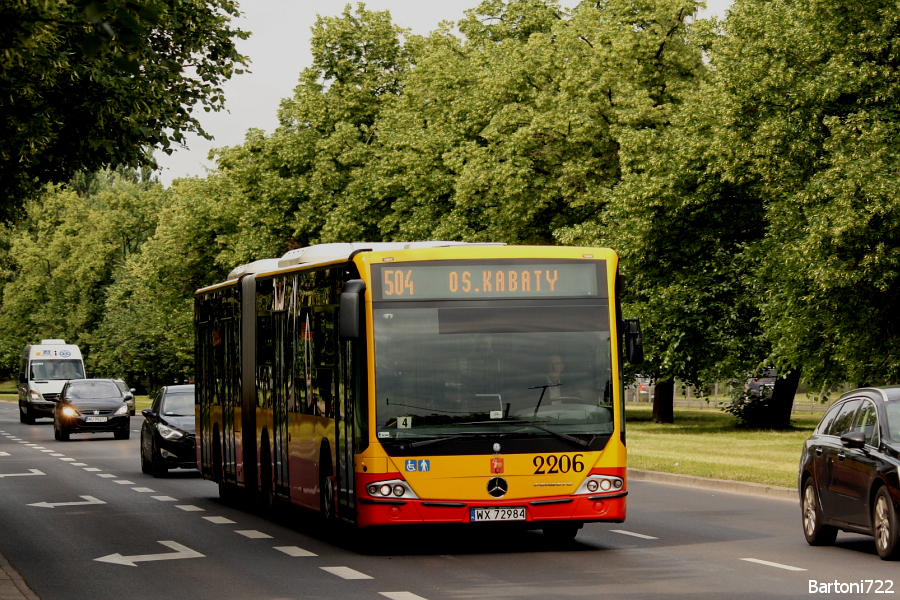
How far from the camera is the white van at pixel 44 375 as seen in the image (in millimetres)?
59000

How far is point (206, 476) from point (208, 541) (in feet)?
24.0

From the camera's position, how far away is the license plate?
44.8 feet

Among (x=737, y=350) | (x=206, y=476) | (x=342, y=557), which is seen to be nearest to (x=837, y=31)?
(x=737, y=350)

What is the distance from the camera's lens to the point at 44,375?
61.2 meters

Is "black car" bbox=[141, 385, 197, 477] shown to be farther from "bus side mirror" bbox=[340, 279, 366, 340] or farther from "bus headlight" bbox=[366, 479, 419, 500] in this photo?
"bus side mirror" bbox=[340, 279, 366, 340]

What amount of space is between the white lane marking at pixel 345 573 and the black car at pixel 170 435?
46.6 ft

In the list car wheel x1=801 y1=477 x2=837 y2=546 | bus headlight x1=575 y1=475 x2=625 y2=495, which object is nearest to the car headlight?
bus headlight x1=575 y1=475 x2=625 y2=495

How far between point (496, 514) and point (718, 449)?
65.5 ft

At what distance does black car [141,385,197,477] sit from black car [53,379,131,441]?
14.9 meters

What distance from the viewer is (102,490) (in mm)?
23531

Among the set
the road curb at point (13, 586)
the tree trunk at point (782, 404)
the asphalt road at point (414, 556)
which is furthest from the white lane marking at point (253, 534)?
the tree trunk at point (782, 404)

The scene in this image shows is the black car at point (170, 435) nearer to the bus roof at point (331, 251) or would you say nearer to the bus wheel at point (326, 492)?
the bus roof at point (331, 251)

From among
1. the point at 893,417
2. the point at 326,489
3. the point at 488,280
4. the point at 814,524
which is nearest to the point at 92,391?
the point at 326,489

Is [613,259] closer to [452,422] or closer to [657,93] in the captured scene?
[452,422]
